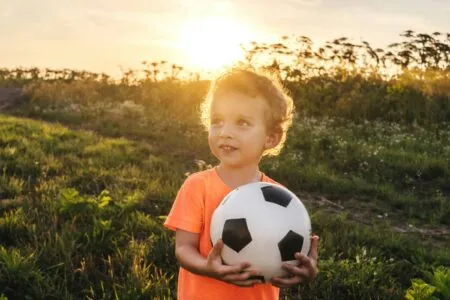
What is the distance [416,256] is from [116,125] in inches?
358

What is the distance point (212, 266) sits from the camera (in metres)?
2.56

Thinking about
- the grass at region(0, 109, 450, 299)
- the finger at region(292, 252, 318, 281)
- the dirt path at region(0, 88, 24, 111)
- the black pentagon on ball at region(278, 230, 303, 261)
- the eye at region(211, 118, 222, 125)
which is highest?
the eye at region(211, 118, 222, 125)

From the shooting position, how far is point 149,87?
17.3 meters

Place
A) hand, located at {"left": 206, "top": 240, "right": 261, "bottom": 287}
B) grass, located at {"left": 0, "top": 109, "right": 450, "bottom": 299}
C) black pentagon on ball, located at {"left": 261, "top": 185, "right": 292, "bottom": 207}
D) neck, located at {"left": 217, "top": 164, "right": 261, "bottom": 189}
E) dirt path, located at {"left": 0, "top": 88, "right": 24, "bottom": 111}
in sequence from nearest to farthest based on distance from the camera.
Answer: hand, located at {"left": 206, "top": 240, "right": 261, "bottom": 287}
black pentagon on ball, located at {"left": 261, "top": 185, "right": 292, "bottom": 207}
neck, located at {"left": 217, "top": 164, "right": 261, "bottom": 189}
grass, located at {"left": 0, "top": 109, "right": 450, "bottom": 299}
dirt path, located at {"left": 0, "top": 88, "right": 24, "bottom": 111}

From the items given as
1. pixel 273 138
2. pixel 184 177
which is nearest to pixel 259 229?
pixel 273 138

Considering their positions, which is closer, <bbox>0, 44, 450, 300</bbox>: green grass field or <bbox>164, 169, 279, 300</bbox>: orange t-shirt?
<bbox>164, 169, 279, 300</bbox>: orange t-shirt

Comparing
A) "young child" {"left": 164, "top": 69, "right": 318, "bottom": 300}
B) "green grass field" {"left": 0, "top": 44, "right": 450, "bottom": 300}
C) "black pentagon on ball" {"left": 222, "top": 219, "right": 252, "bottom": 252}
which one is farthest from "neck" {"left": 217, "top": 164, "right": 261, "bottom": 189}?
"green grass field" {"left": 0, "top": 44, "right": 450, "bottom": 300}

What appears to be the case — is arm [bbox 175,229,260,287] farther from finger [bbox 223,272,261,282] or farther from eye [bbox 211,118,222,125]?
eye [bbox 211,118,222,125]

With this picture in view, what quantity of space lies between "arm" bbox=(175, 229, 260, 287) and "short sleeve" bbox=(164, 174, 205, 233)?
49 mm

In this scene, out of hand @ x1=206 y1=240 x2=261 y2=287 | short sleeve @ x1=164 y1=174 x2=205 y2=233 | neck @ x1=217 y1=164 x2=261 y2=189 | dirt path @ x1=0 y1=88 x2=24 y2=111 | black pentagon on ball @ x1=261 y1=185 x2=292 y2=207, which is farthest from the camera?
dirt path @ x1=0 y1=88 x2=24 y2=111

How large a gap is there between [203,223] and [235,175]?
30 centimetres

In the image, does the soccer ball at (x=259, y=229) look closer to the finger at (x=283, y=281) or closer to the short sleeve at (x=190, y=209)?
the finger at (x=283, y=281)

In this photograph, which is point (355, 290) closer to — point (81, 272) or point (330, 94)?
point (81, 272)

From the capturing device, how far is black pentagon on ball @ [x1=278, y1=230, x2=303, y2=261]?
2582mm
